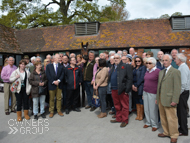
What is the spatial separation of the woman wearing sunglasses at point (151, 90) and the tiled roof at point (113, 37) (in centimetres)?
990

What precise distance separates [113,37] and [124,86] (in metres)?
11.2

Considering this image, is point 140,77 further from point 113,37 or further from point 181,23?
point 181,23

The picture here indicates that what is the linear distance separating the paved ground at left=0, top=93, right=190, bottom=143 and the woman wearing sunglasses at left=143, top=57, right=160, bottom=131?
0.99 ft

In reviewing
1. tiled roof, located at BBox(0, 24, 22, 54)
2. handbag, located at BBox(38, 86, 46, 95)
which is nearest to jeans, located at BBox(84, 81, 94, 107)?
handbag, located at BBox(38, 86, 46, 95)

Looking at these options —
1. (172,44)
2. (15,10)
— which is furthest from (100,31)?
(15,10)

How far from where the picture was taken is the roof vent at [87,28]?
15836mm

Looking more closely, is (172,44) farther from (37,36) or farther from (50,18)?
(50,18)

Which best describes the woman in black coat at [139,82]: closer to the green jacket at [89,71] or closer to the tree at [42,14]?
the green jacket at [89,71]

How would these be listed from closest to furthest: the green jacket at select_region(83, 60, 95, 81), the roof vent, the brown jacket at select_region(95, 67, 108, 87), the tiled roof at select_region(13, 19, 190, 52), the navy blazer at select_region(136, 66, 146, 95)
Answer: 1. the navy blazer at select_region(136, 66, 146, 95)
2. the brown jacket at select_region(95, 67, 108, 87)
3. the green jacket at select_region(83, 60, 95, 81)
4. the tiled roof at select_region(13, 19, 190, 52)
5. the roof vent

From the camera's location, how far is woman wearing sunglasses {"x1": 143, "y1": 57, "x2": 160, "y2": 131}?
12.8ft

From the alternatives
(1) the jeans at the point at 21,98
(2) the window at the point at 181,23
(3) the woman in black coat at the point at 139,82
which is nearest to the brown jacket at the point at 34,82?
(1) the jeans at the point at 21,98

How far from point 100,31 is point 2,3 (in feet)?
57.1

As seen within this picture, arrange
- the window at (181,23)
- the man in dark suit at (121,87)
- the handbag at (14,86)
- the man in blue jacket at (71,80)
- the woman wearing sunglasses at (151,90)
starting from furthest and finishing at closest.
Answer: the window at (181,23)
the man in blue jacket at (71,80)
the handbag at (14,86)
the man in dark suit at (121,87)
the woman wearing sunglasses at (151,90)

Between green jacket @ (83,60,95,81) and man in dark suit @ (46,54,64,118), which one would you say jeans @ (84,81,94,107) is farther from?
man in dark suit @ (46,54,64,118)
